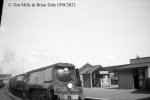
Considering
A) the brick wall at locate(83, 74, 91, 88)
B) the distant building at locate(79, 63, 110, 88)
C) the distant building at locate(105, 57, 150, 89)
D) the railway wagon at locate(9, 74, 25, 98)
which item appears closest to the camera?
the railway wagon at locate(9, 74, 25, 98)

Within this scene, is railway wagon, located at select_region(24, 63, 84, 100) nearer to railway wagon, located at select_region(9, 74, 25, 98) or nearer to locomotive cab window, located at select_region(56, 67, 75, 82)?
locomotive cab window, located at select_region(56, 67, 75, 82)

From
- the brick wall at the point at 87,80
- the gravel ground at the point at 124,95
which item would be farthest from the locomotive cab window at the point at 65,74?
the brick wall at the point at 87,80

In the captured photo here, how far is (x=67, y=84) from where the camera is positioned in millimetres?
13406

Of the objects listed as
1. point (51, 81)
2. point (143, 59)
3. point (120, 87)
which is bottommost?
point (120, 87)

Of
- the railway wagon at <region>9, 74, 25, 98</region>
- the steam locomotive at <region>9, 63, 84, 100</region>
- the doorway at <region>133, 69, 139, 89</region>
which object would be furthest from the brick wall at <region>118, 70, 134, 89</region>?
the steam locomotive at <region>9, 63, 84, 100</region>

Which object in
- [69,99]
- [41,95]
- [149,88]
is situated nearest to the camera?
[69,99]

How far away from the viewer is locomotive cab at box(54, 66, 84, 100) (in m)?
12.5

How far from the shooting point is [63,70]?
45.2 feet

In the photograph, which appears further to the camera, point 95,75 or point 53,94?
point 95,75

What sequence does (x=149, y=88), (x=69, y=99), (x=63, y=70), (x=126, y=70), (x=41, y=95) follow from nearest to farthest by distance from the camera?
1. (x=69, y=99)
2. (x=63, y=70)
3. (x=41, y=95)
4. (x=149, y=88)
5. (x=126, y=70)

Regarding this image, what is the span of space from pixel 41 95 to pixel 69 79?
2.98 meters

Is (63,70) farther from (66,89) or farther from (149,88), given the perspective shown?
(149,88)

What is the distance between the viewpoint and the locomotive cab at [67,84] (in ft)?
→ 41.0

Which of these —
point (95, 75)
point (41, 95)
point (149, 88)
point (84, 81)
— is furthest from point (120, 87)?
point (41, 95)
